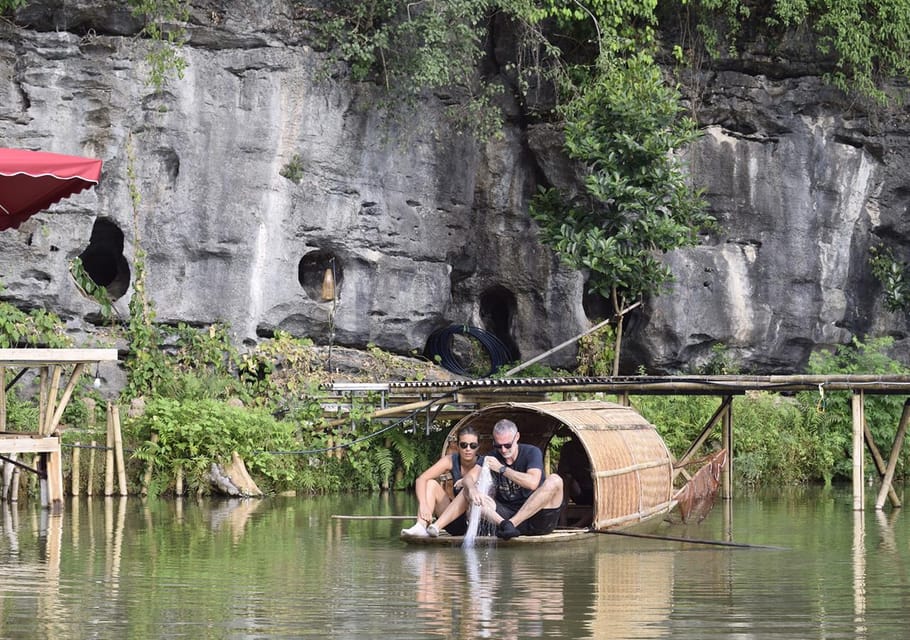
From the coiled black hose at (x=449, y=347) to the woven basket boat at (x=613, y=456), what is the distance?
27.6ft

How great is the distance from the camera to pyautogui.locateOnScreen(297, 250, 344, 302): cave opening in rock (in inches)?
926

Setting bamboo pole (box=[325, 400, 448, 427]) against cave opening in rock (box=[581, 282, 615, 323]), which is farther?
cave opening in rock (box=[581, 282, 615, 323])

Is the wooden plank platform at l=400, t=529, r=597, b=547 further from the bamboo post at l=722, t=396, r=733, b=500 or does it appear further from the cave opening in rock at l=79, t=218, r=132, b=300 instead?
the cave opening in rock at l=79, t=218, r=132, b=300

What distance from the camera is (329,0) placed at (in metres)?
22.8

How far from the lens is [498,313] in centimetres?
2653

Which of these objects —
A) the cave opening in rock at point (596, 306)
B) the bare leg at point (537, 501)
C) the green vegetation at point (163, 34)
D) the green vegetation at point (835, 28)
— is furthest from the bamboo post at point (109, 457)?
the green vegetation at point (835, 28)

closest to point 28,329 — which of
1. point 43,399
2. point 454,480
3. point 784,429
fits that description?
point 43,399

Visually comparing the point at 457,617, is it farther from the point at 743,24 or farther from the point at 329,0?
the point at 743,24

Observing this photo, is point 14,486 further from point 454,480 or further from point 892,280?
point 892,280

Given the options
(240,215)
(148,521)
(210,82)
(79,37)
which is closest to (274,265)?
(240,215)

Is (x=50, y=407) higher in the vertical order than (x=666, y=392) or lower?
lower

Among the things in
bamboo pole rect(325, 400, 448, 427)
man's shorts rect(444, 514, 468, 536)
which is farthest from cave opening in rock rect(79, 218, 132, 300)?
man's shorts rect(444, 514, 468, 536)

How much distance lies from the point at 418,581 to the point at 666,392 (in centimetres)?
883

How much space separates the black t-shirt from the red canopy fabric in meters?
4.99
